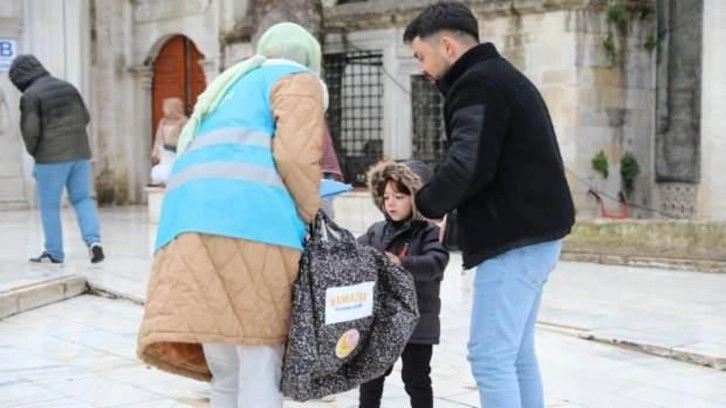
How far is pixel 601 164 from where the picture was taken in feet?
45.1

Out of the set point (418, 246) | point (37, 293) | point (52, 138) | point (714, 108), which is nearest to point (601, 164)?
point (714, 108)

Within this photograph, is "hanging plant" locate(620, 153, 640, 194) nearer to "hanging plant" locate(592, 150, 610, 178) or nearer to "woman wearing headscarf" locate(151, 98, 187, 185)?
"hanging plant" locate(592, 150, 610, 178)

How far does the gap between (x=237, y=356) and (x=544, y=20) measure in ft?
34.7

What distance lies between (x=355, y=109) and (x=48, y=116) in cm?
780

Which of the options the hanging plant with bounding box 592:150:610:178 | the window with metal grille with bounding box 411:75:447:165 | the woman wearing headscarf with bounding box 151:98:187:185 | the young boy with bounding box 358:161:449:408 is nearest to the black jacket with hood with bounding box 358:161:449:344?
the young boy with bounding box 358:161:449:408

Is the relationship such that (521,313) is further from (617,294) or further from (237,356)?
(617,294)

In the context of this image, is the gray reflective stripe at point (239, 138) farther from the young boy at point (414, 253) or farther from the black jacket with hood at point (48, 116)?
the black jacket with hood at point (48, 116)

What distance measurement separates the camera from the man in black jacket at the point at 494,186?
3.77 metres

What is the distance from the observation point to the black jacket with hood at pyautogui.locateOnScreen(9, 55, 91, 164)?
956 centimetres

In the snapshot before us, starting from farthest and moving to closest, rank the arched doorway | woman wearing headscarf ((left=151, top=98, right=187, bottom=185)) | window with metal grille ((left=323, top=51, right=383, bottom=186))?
the arched doorway, window with metal grille ((left=323, top=51, right=383, bottom=186)), woman wearing headscarf ((left=151, top=98, right=187, bottom=185))

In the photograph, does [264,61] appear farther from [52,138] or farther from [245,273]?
[52,138]

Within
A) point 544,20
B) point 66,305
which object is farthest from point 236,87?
point 544,20

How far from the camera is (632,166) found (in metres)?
14.1

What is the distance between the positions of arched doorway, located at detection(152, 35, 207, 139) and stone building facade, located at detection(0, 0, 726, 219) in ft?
0.10
